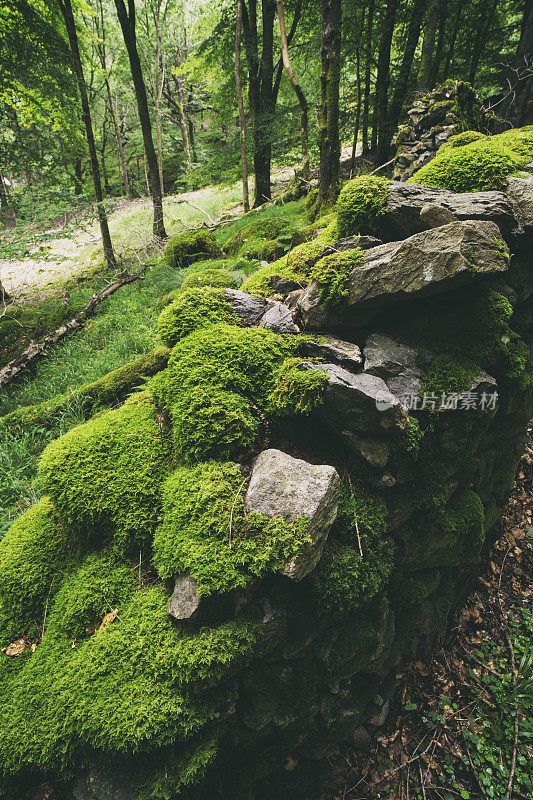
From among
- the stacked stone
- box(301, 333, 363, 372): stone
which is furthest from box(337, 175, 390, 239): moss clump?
the stacked stone

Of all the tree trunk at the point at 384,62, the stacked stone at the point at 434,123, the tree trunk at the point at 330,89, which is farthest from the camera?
the tree trunk at the point at 384,62

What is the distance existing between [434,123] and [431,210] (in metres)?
4.02

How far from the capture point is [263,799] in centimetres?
244

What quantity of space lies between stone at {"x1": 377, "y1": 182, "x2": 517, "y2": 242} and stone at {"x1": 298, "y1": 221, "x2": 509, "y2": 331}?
29 cm

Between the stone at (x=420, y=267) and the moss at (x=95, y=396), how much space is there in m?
2.24

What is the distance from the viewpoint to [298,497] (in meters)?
2.08

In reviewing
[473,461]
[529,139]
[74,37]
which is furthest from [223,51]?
[473,461]

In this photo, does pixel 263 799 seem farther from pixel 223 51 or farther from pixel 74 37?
pixel 223 51

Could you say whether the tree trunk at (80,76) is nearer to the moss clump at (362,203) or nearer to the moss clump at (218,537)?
the moss clump at (362,203)

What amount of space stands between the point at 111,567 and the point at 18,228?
8.48 meters

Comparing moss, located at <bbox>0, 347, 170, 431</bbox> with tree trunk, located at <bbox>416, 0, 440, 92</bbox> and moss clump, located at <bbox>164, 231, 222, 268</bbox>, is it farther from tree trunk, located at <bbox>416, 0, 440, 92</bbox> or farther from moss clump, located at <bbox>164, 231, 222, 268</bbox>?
tree trunk, located at <bbox>416, 0, 440, 92</bbox>

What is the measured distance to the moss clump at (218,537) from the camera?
190 centimetres

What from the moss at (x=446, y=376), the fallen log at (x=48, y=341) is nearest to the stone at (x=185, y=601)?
the moss at (x=446, y=376)

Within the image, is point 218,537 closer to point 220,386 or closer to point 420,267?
point 220,386
